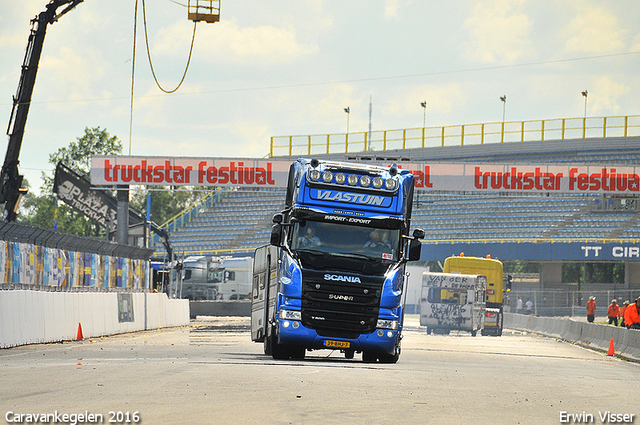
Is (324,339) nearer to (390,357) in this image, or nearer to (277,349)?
(277,349)

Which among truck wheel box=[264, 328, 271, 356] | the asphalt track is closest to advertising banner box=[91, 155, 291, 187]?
the asphalt track

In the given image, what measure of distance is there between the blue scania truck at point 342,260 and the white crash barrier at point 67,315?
20.7 feet

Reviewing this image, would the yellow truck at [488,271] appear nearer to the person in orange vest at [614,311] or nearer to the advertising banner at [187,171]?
the person in orange vest at [614,311]

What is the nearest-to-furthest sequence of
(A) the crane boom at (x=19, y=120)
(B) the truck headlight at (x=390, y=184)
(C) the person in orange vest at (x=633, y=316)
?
(B) the truck headlight at (x=390, y=184) → (C) the person in orange vest at (x=633, y=316) → (A) the crane boom at (x=19, y=120)

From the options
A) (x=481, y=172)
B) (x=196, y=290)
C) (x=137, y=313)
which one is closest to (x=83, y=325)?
(x=137, y=313)

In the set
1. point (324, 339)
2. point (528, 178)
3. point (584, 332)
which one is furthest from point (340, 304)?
point (528, 178)

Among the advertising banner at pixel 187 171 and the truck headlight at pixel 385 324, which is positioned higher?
the advertising banner at pixel 187 171

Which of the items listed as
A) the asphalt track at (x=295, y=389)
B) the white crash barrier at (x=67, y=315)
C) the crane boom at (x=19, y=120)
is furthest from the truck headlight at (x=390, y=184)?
the crane boom at (x=19, y=120)

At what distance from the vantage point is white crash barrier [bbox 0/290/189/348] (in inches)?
818

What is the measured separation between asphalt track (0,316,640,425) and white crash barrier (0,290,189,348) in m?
0.78

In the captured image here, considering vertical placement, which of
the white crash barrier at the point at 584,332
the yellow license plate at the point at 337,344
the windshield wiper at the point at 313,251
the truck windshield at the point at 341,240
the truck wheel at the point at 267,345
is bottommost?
the white crash barrier at the point at 584,332

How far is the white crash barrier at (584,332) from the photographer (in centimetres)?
2569

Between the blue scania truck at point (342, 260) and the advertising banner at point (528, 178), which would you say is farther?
the advertising banner at point (528, 178)

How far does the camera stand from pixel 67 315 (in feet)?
80.1
